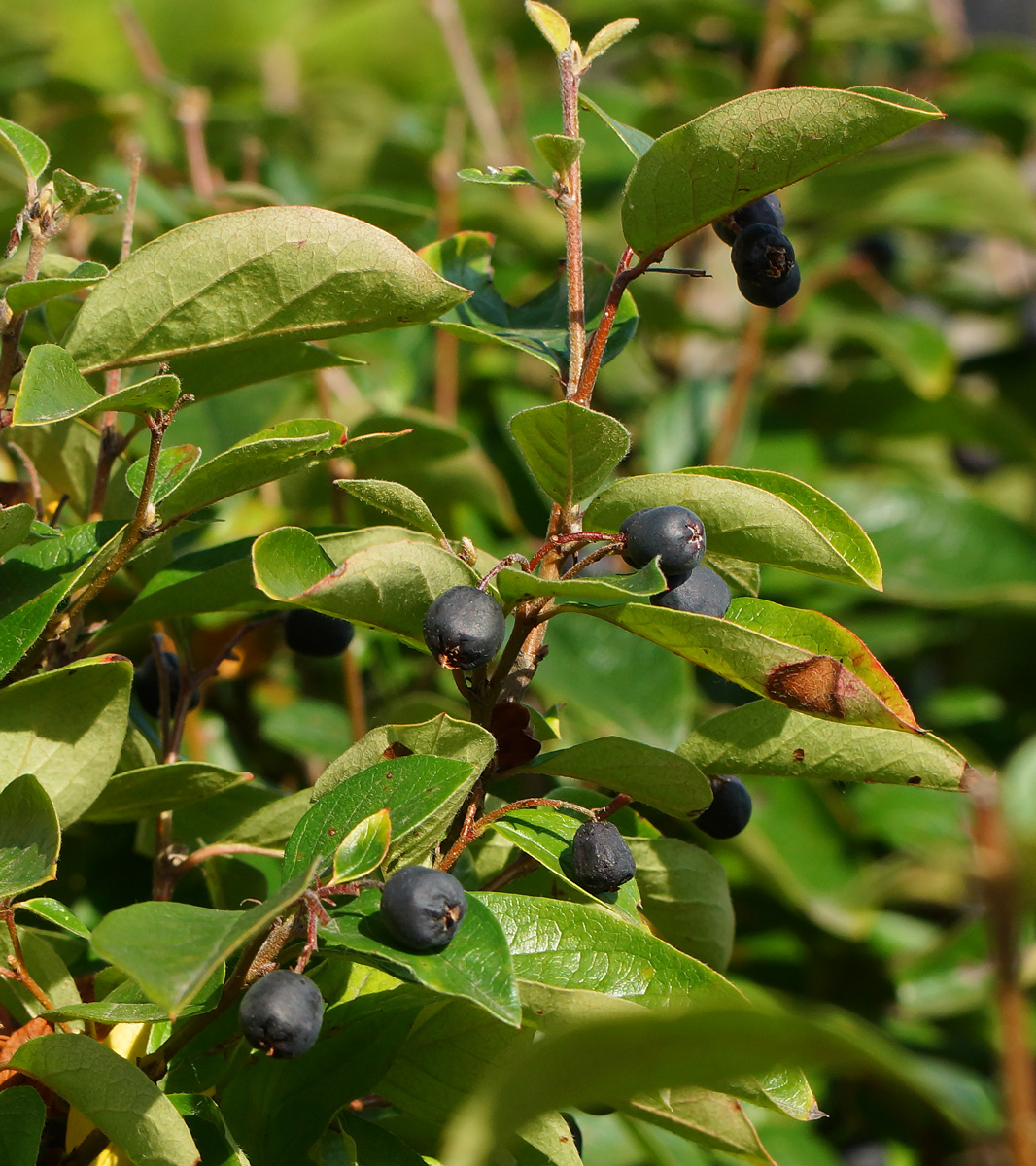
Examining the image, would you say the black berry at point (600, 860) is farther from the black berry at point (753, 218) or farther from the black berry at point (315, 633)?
the black berry at point (753, 218)

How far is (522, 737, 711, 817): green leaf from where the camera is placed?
29.7 inches

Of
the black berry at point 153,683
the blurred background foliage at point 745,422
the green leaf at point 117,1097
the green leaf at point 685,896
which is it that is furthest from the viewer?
the blurred background foliage at point 745,422

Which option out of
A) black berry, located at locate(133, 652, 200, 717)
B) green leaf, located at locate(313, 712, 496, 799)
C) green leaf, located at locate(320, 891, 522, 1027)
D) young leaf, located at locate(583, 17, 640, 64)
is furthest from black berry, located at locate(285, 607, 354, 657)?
young leaf, located at locate(583, 17, 640, 64)

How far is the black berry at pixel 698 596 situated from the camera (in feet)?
2.43

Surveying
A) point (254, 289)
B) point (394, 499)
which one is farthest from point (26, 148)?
point (394, 499)

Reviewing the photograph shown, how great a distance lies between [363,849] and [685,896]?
30 cm

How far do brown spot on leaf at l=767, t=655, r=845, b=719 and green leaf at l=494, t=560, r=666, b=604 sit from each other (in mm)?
91

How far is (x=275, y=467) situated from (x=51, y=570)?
0.55 feet

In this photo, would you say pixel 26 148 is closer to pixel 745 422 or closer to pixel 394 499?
pixel 394 499

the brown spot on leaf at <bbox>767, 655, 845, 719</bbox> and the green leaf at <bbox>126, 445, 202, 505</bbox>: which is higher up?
the green leaf at <bbox>126, 445, 202, 505</bbox>

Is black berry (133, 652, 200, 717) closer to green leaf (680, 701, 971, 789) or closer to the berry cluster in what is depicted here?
green leaf (680, 701, 971, 789)

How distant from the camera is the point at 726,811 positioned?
883 mm

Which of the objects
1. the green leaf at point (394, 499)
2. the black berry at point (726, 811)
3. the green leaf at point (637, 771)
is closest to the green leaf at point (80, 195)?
the green leaf at point (394, 499)

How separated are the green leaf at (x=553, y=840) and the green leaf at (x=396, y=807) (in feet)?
0.24
